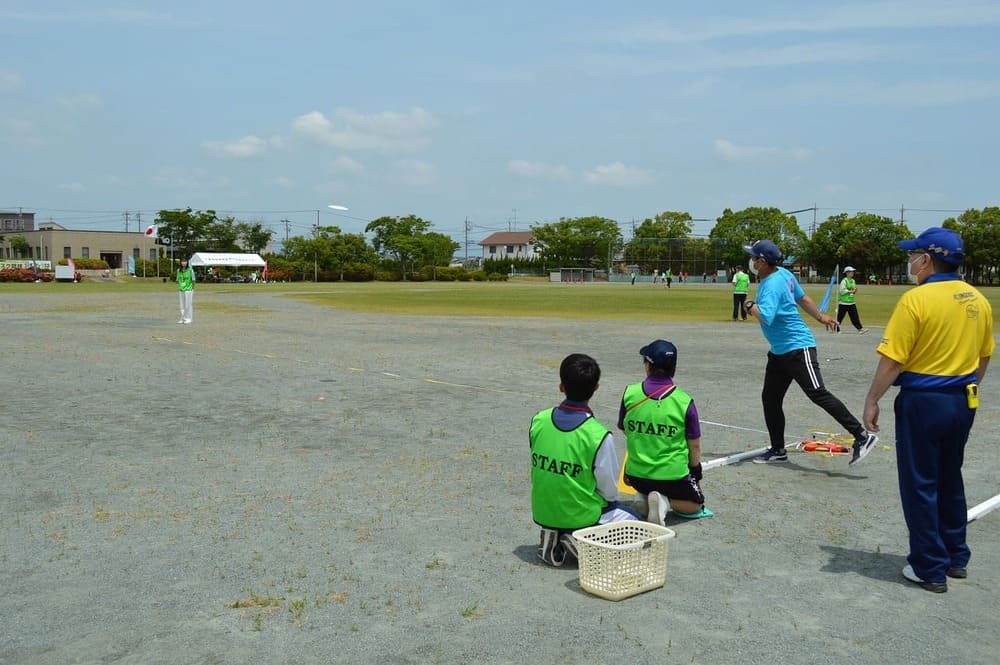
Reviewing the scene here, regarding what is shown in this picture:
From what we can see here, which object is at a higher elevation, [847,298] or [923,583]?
[847,298]

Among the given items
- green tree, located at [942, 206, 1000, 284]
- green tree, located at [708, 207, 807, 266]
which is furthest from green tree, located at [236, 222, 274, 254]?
green tree, located at [942, 206, 1000, 284]

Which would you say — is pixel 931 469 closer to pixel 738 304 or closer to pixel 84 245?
pixel 738 304

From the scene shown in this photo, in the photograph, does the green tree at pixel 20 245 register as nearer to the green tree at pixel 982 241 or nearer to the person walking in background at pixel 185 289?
the person walking in background at pixel 185 289

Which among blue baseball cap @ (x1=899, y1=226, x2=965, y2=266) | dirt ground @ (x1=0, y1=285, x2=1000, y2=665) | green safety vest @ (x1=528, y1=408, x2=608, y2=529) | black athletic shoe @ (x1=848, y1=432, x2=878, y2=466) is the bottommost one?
dirt ground @ (x1=0, y1=285, x2=1000, y2=665)

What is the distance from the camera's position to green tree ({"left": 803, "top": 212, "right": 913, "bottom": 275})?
10575 cm

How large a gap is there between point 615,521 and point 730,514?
1479mm

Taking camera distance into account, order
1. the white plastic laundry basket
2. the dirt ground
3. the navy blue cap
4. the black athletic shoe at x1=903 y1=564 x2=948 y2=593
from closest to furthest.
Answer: the dirt ground
the white plastic laundry basket
the black athletic shoe at x1=903 y1=564 x2=948 y2=593
the navy blue cap

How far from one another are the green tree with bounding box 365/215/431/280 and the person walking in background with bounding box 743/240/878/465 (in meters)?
108

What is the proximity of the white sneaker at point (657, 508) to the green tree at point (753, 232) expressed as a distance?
372ft

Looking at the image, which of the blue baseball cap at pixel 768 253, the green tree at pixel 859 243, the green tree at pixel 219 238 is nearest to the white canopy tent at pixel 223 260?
the green tree at pixel 219 238

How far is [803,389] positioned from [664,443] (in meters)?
2.60

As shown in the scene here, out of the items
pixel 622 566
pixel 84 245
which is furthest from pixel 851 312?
pixel 84 245

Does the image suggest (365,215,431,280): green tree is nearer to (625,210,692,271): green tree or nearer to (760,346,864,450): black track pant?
(625,210,692,271): green tree

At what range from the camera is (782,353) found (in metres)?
8.00
